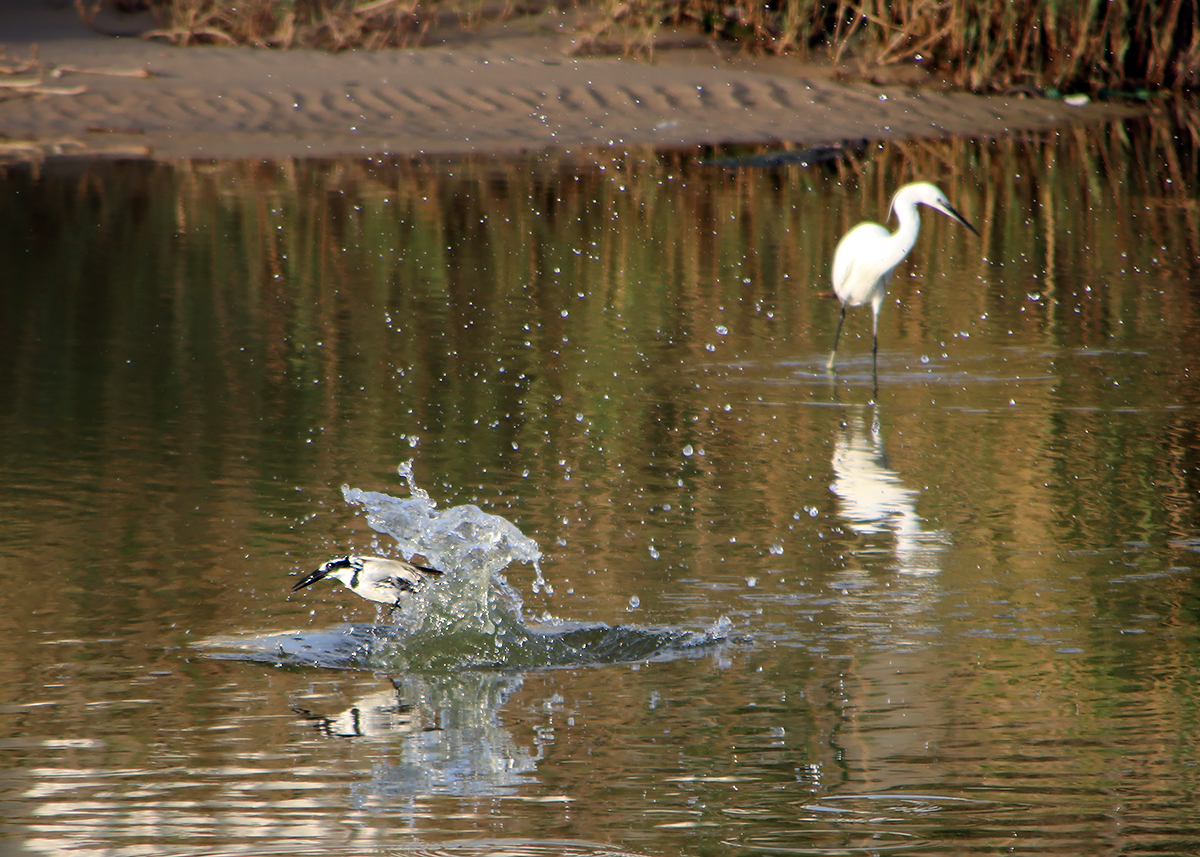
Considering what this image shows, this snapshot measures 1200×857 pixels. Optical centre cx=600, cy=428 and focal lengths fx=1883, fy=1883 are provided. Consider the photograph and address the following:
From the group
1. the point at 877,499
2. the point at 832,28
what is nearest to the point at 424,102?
the point at 832,28

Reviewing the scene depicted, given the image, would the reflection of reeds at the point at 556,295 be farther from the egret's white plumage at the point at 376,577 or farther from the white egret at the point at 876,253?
the egret's white plumage at the point at 376,577

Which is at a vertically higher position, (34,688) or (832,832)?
(34,688)

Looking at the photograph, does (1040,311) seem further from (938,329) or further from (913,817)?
(913,817)

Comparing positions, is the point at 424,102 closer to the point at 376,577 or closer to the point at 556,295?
the point at 556,295

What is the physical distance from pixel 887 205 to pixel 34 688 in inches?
425

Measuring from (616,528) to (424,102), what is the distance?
12718mm

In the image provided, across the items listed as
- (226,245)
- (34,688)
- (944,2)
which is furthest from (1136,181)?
(34,688)

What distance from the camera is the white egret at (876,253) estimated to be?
31.6 feet

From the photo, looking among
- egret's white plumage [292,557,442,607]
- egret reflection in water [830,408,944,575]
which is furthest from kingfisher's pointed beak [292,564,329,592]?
egret reflection in water [830,408,944,575]

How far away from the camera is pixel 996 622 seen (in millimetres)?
5383

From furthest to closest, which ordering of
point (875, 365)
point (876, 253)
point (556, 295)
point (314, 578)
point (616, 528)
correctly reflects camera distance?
point (556, 295) < point (876, 253) < point (875, 365) < point (616, 528) < point (314, 578)

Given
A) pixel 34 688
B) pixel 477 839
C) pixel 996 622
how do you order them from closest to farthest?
pixel 477 839 < pixel 34 688 < pixel 996 622

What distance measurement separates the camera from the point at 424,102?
1847 centimetres

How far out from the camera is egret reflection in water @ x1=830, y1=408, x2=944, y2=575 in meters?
6.18
